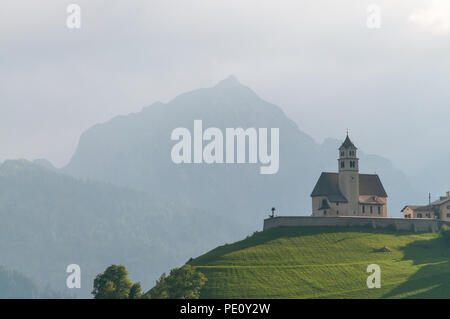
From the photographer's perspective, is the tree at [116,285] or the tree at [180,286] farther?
the tree at [180,286]

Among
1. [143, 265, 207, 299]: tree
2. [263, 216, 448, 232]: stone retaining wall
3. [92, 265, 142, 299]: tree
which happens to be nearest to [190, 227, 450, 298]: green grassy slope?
[263, 216, 448, 232]: stone retaining wall

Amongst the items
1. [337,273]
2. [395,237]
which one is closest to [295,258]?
[337,273]

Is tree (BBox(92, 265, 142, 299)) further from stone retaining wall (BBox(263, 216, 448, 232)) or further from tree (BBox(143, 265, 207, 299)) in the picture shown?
stone retaining wall (BBox(263, 216, 448, 232))

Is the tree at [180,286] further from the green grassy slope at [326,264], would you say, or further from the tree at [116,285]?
the green grassy slope at [326,264]

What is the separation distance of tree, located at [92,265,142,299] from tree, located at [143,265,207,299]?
9.04 ft

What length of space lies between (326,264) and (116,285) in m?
44.9

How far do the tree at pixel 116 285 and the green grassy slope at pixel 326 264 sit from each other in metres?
15.8

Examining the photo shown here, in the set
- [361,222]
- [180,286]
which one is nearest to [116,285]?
[180,286]

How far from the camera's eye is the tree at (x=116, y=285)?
140250 millimetres

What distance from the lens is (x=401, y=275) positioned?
6585 inches

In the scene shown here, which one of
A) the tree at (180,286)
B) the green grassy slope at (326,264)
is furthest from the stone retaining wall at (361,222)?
the tree at (180,286)

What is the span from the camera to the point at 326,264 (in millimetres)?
170375

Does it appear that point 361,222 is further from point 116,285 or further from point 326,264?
point 116,285
